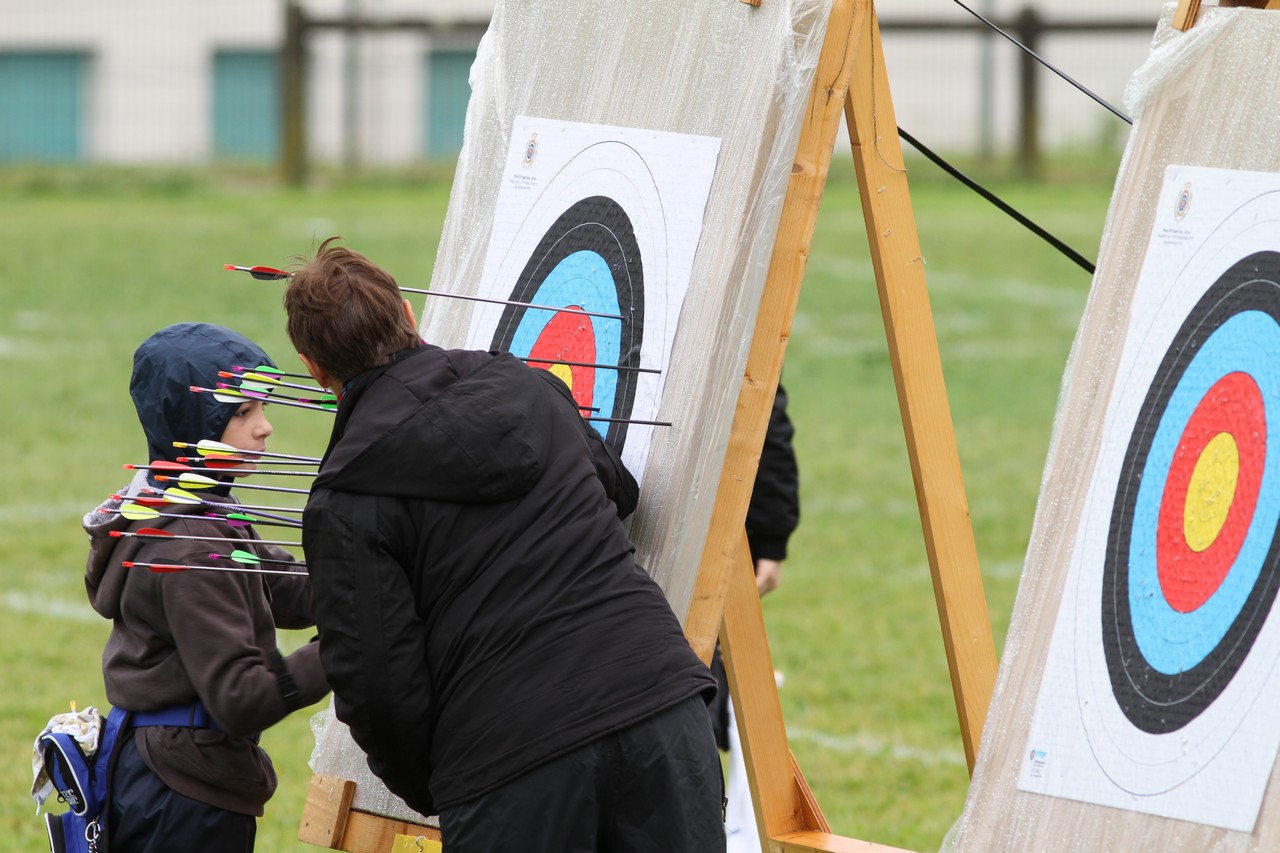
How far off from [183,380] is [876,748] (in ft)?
9.11

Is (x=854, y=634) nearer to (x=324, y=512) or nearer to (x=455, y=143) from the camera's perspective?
(x=324, y=512)

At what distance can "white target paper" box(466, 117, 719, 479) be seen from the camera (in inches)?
117

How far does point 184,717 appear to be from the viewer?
290cm

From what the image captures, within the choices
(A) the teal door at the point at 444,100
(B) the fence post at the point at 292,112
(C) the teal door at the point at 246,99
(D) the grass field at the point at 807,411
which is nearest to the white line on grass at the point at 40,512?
(D) the grass field at the point at 807,411

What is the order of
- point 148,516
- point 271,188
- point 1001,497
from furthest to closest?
point 271,188 → point 1001,497 → point 148,516

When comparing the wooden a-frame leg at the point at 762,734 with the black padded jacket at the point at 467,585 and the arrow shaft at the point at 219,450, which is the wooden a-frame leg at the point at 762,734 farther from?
the arrow shaft at the point at 219,450

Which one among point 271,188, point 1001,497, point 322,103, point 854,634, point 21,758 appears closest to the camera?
point 21,758

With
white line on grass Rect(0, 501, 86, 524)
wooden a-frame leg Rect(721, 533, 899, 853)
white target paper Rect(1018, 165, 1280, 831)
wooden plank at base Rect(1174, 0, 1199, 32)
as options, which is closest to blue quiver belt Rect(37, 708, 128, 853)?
wooden a-frame leg Rect(721, 533, 899, 853)

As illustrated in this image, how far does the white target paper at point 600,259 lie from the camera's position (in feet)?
9.78

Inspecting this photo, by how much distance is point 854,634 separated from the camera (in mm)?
6227

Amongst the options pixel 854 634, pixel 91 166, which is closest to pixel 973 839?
pixel 854 634

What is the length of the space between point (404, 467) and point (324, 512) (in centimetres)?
12

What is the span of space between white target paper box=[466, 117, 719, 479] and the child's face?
446 mm

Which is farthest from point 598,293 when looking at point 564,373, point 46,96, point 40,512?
point 46,96
